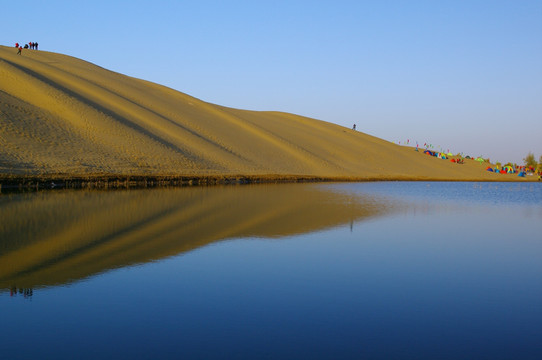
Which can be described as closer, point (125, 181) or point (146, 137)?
point (125, 181)

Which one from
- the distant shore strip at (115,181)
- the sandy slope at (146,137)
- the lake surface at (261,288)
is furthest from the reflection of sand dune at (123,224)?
the sandy slope at (146,137)

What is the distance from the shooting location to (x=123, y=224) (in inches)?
634

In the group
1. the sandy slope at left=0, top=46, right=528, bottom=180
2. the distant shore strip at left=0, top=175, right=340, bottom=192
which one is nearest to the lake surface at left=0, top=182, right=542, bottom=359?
the distant shore strip at left=0, top=175, right=340, bottom=192

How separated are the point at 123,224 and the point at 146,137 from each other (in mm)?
32691

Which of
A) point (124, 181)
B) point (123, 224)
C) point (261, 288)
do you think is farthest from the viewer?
point (124, 181)

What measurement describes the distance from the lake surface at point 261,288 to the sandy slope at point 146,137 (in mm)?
18597

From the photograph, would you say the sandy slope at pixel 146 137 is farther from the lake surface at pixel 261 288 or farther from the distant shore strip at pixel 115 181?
the lake surface at pixel 261 288

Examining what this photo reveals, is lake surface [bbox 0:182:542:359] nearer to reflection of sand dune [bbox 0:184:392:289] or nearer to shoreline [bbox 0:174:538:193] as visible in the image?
reflection of sand dune [bbox 0:184:392:289]

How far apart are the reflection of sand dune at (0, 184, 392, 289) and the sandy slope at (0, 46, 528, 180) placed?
10843mm

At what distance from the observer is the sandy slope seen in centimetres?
3822

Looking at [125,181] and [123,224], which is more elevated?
[125,181]

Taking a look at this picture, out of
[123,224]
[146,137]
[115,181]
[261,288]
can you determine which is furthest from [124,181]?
[261,288]

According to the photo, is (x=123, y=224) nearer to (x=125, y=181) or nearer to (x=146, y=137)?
(x=125, y=181)

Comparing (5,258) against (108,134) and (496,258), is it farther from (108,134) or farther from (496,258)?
(108,134)
